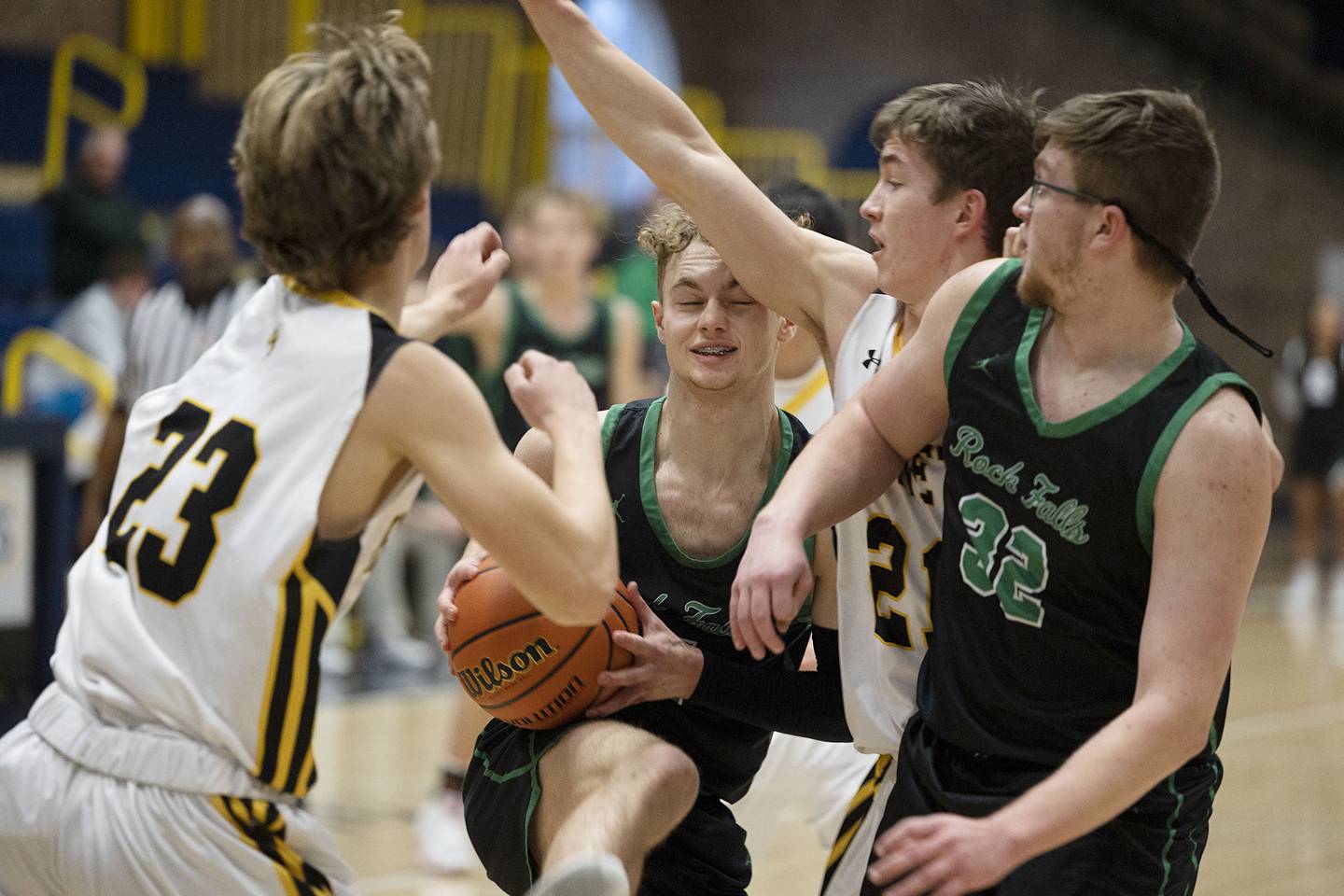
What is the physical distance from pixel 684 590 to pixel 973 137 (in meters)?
1.02

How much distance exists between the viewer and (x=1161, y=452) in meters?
2.40

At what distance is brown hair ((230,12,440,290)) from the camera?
2270mm

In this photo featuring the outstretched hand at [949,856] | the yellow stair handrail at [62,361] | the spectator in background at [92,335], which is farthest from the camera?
the spectator in background at [92,335]

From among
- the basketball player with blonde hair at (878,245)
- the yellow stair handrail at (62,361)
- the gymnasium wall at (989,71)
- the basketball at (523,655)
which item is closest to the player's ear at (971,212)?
the basketball player with blonde hair at (878,245)

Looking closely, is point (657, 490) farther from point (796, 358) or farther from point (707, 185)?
point (796, 358)

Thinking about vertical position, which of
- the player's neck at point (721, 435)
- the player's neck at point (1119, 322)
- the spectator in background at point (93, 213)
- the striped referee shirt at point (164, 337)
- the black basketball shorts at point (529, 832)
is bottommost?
the spectator in background at point (93, 213)

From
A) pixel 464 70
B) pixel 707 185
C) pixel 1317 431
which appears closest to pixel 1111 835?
pixel 707 185

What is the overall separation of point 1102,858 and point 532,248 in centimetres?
504

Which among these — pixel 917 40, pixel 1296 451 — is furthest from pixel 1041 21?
pixel 1296 451

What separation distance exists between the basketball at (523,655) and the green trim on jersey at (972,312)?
0.78m

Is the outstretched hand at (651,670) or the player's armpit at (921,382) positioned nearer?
the player's armpit at (921,382)

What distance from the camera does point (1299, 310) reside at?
19406 millimetres

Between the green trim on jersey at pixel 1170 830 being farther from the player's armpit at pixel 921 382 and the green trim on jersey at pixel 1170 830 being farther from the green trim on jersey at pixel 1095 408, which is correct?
the player's armpit at pixel 921 382

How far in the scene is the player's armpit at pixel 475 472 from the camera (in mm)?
2238
